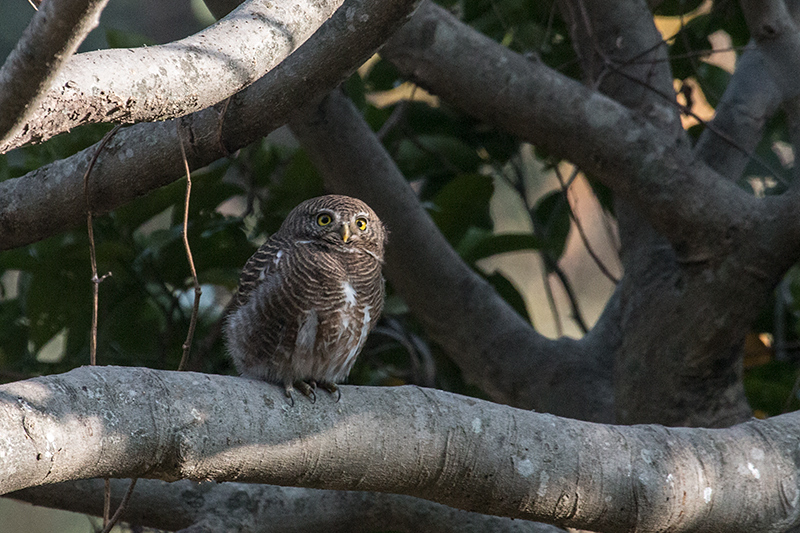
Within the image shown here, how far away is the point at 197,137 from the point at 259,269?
0.45m

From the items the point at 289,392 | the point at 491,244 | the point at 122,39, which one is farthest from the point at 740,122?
the point at 122,39

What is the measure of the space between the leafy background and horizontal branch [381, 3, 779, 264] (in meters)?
0.27

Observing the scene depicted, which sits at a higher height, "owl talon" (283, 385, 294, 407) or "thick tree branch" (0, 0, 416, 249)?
"thick tree branch" (0, 0, 416, 249)

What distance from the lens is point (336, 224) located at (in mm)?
2352

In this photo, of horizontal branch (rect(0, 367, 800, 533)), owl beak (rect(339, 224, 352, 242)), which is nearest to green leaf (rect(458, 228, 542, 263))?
owl beak (rect(339, 224, 352, 242))

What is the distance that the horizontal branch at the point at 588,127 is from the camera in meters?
2.57

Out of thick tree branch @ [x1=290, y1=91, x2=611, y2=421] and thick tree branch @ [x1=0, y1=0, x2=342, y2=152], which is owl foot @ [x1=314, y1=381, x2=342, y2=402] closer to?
thick tree branch @ [x1=0, y1=0, x2=342, y2=152]

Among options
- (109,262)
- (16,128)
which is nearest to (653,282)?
(109,262)

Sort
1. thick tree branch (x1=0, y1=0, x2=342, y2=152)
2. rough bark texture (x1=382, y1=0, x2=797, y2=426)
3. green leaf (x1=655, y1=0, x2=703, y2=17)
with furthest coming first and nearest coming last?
green leaf (x1=655, y1=0, x2=703, y2=17) → rough bark texture (x1=382, y1=0, x2=797, y2=426) → thick tree branch (x1=0, y1=0, x2=342, y2=152)

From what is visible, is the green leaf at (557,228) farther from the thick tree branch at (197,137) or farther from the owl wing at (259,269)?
the thick tree branch at (197,137)

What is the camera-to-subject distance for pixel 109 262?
3043 mm

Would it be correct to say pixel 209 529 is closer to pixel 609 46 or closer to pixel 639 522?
pixel 639 522

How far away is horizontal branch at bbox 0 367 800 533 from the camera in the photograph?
4.97ft

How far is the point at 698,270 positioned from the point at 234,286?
5.63 ft
